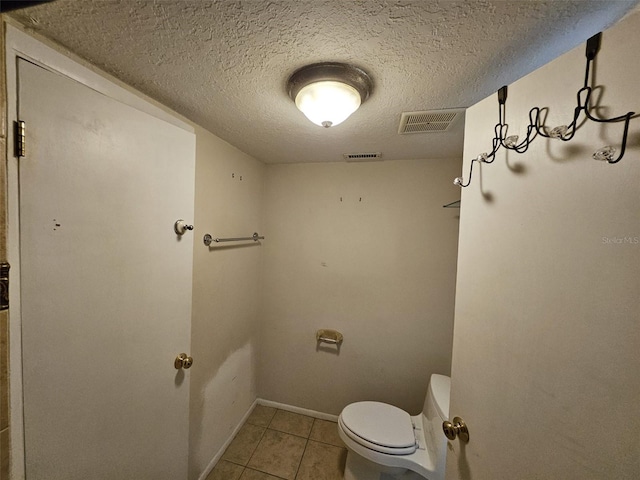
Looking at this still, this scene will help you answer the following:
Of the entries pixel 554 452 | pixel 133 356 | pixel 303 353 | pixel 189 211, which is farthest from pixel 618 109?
pixel 303 353

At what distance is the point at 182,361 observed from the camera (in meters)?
1.10

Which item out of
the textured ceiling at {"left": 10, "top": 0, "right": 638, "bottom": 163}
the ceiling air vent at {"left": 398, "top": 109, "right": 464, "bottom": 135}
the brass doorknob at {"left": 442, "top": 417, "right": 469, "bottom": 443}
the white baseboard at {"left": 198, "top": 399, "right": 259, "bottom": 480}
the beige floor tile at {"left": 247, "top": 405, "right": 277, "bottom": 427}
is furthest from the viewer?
the beige floor tile at {"left": 247, "top": 405, "right": 277, "bottom": 427}

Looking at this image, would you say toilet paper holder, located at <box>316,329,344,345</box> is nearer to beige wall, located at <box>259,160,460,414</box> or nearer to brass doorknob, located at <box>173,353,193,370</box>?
beige wall, located at <box>259,160,460,414</box>

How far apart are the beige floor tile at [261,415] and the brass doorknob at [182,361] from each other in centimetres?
126

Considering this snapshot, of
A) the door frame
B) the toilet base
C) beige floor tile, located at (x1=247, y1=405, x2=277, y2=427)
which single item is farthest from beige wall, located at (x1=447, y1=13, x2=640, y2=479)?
Answer: beige floor tile, located at (x1=247, y1=405, x2=277, y2=427)

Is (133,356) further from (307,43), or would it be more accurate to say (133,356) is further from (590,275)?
(590,275)

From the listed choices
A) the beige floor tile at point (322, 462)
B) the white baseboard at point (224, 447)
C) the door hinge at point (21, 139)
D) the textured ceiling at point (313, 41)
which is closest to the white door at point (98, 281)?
the door hinge at point (21, 139)

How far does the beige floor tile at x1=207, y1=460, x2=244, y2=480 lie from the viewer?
149 centimetres

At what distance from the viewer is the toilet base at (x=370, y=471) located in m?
1.30

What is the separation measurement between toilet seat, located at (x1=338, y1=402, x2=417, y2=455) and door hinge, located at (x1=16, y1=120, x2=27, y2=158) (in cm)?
186

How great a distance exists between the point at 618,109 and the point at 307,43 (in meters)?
0.73

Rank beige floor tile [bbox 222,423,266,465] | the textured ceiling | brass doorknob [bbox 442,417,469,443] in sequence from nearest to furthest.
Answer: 1. the textured ceiling
2. brass doorknob [bbox 442,417,469,443]
3. beige floor tile [bbox 222,423,266,465]

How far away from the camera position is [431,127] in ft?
4.00

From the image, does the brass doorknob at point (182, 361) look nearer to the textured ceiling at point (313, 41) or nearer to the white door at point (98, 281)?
the white door at point (98, 281)
